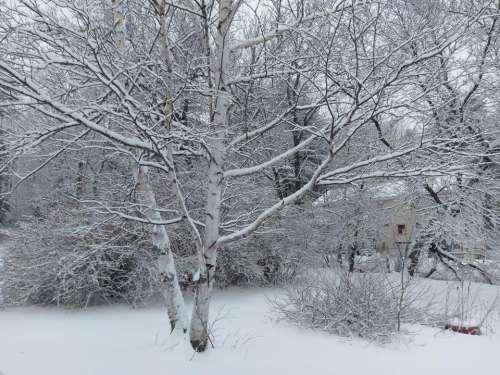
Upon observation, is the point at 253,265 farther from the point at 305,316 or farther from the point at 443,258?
the point at 443,258

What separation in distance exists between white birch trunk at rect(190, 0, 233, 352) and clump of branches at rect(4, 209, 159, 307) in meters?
2.50

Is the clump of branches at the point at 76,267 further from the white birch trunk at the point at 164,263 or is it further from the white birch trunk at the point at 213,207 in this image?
the white birch trunk at the point at 213,207

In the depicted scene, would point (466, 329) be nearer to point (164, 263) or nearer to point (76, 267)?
point (164, 263)

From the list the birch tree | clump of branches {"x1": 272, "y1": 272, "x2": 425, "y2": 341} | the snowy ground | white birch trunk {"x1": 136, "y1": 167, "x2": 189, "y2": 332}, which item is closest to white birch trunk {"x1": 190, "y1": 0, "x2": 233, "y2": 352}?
the birch tree

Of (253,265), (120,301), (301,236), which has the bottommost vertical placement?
(120,301)

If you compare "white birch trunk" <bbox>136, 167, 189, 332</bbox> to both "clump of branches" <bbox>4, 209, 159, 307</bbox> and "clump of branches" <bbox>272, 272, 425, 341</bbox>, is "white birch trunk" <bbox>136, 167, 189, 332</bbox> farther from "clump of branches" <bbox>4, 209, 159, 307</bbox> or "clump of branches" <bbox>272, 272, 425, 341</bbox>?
"clump of branches" <bbox>272, 272, 425, 341</bbox>

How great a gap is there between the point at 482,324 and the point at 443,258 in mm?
5999

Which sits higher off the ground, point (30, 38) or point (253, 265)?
point (30, 38)

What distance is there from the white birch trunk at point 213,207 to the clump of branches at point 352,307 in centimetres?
190

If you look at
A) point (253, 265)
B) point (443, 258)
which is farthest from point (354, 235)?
point (253, 265)

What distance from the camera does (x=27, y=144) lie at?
16.4 feet

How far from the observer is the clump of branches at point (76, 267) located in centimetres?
752

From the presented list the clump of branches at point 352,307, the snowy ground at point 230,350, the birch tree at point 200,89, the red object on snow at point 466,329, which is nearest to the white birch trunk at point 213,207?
the birch tree at point 200,89

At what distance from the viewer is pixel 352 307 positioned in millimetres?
6000
